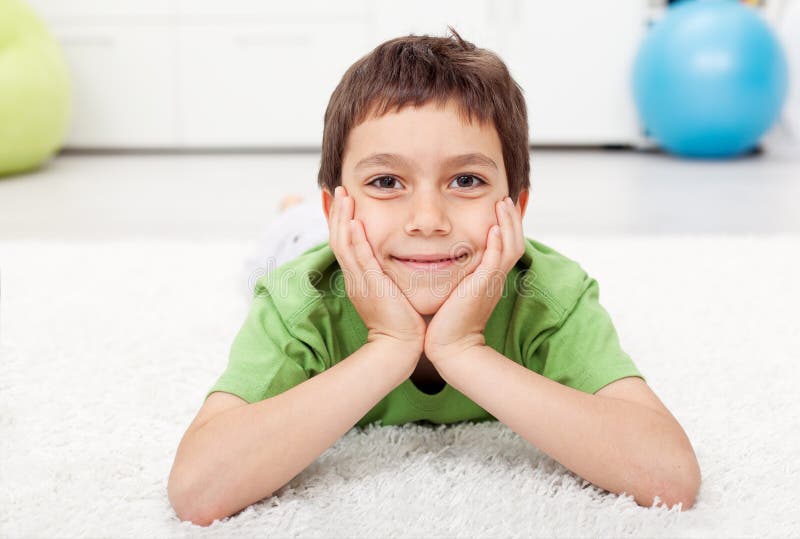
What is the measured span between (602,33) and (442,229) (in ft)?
8.74

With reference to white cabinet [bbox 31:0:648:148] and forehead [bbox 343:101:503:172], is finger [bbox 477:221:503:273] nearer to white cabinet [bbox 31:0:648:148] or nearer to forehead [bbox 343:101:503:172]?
forehead [bbox 343:101:503:172]

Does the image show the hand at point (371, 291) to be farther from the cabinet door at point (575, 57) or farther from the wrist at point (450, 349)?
the cabinet door at point (575, 57)

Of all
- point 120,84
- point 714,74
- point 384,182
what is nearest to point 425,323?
point 384,182

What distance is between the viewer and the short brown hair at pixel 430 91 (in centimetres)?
81

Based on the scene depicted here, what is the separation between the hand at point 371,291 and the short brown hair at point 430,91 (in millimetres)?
86

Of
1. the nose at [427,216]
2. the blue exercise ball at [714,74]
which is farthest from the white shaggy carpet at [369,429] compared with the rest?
the blue exercise ball at [714,74]

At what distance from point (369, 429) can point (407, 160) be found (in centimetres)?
29

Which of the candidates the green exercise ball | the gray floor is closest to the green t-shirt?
the gray floor

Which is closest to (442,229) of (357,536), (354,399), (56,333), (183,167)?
(354,399)

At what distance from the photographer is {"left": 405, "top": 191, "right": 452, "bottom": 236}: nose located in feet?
2.52

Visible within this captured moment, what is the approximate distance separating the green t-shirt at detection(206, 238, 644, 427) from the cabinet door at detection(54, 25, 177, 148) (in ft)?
8.52

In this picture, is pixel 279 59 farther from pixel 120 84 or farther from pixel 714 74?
pixel 714 74

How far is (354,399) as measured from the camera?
0.74 m

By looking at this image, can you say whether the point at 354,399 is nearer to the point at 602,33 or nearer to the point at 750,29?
the point at 750,29
